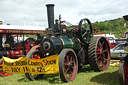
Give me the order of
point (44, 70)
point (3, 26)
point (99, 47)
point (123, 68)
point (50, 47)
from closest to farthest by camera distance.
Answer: point (123, 68)
point (44, 70)
point (50, 47)
point (99, 47)
point (3, 26)

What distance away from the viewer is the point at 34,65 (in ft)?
18.1

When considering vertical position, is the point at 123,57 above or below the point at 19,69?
above

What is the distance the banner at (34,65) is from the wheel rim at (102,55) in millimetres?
2416

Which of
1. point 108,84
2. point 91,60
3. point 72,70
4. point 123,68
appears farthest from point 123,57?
point 91,60

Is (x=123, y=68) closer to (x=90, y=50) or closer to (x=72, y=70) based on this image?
(x=72, y=70)

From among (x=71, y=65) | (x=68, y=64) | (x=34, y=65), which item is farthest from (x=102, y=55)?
(x=34, y=65)

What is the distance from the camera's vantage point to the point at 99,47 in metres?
7.54

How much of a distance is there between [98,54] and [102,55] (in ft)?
0.76

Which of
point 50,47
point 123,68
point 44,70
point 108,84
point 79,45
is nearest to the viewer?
point 123,68

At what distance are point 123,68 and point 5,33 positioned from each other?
6.18 m

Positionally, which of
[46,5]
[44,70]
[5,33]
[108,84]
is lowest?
[108,84]

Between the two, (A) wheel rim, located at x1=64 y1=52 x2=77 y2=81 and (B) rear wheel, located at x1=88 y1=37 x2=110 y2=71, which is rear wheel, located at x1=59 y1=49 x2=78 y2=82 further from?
(B) rear wheel, located at x1=88 y1=37 x2=110 y2=71

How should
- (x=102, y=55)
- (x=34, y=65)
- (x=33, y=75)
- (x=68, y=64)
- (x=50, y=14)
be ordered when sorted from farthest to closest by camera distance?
1. (x=102, y=55)
2. (x=50, y=14)
3. (x=33, y=75)
4. (x=68, y=64)
5. (x=34, y=65)

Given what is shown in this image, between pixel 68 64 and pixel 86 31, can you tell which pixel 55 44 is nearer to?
pixel 68 64
